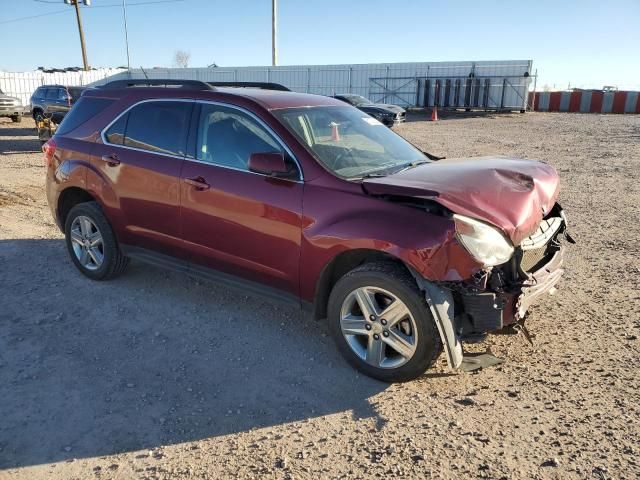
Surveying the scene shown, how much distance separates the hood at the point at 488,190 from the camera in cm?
327

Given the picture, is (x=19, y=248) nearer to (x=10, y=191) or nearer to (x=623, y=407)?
(x=10, y=191)

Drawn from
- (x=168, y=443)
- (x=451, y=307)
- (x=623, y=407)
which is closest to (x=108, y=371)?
(x=168, y=443)

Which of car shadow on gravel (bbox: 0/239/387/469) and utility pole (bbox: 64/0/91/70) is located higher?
utility pole (bbox: 64/0/91/70)

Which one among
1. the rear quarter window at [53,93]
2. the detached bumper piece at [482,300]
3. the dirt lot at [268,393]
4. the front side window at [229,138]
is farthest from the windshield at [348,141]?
the rear quarter window at [53,93]

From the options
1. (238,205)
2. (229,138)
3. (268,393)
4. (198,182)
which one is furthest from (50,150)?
(268,393)

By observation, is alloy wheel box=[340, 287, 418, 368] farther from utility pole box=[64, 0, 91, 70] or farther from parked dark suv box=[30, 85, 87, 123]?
utility pole box=[64, 0, 91, 70]

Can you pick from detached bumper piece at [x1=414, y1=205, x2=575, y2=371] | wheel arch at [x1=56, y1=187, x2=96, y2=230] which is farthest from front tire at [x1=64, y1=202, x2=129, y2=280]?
detached bumper piece at [x1=414, y1=205, x2=575, y2=371]

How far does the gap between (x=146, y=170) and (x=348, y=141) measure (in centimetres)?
177

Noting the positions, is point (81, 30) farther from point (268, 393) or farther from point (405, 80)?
point (268, 393)

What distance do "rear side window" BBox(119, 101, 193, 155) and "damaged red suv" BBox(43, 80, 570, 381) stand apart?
1cm

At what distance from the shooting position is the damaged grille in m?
3.50

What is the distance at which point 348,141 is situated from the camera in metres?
4.31

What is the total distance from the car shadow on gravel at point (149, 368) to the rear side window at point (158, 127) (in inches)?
55.2

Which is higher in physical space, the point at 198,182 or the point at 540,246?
the point at 198,182
